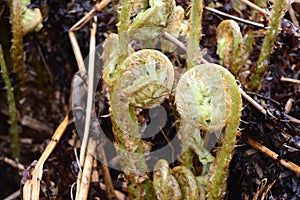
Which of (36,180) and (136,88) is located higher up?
(136,88)

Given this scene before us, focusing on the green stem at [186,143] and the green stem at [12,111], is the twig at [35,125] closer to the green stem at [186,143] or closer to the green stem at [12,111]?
the green stem at [12,111]

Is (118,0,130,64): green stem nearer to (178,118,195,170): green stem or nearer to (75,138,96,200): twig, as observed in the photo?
(178,118,195,170): green stem

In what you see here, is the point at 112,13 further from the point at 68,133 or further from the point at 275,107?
the point at 275,107

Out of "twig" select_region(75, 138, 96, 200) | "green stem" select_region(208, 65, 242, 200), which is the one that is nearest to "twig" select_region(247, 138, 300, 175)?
"green stem" select_region(208, 65, 242, 200)

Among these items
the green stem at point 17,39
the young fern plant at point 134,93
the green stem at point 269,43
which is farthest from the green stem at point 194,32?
the green stem at point 17,39

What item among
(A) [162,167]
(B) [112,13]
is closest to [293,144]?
(A) [162,167]

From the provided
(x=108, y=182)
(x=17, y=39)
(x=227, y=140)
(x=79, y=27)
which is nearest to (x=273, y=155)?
(x=227, y=140)

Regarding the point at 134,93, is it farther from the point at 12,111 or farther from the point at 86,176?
the point at 12,111
